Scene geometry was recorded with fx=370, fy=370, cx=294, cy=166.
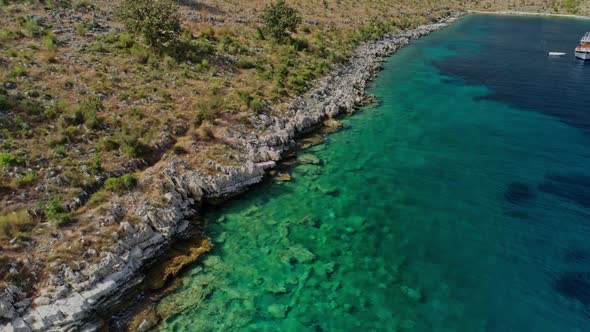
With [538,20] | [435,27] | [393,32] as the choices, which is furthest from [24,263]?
[538,20]

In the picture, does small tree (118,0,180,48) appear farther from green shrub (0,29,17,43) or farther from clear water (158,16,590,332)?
clear water (158,16,590,332)

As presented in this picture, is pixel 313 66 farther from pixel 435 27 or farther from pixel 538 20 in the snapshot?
pixel 538 20

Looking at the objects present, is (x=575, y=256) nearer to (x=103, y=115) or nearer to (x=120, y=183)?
(x=120, y=183)

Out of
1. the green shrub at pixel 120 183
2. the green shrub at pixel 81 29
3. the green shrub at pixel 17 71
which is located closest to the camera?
the green shrub at pixel 120 183

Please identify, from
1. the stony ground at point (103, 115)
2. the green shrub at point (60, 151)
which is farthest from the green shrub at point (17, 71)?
the green shrub at point (60, 151)

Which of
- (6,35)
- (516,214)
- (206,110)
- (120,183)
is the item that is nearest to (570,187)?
A: (516,214)

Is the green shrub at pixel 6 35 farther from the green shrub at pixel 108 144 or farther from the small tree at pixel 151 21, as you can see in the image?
the green shrub at pixel 108 144
